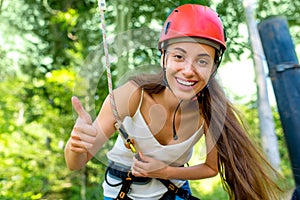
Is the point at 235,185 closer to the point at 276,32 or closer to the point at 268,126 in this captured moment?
the point at 276,32

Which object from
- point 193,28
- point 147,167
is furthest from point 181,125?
point 193,28

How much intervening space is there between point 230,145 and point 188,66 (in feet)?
1.63

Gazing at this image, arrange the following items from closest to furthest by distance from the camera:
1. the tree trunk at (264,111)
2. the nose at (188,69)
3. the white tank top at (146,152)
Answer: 1. the nose at (188,69)
2. the white tank top at (146,152)
3. the tree trunk at (264,111)

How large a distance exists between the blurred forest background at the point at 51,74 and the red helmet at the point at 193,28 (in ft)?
8.19

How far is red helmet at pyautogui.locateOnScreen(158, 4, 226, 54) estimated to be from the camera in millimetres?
1972

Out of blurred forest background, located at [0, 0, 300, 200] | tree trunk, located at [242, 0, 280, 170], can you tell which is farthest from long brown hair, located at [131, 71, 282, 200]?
tree trunk, located at [242, 0, 280, 170]

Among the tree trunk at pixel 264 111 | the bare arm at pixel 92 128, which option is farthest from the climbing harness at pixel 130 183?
the tree trunk at pixel 264 111

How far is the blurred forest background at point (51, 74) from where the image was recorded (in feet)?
17.4

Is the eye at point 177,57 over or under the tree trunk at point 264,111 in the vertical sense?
over

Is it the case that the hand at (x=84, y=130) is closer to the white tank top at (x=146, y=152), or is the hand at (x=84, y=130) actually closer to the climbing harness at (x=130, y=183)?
the white tank top at (x=146, y=152)

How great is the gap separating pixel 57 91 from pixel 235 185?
5029mm

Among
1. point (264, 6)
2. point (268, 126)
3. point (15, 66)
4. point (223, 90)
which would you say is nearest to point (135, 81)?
point (223, 90)

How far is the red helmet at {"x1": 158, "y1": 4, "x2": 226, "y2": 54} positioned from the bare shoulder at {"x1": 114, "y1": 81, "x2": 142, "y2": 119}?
24 cm

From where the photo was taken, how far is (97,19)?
22.0 feet
